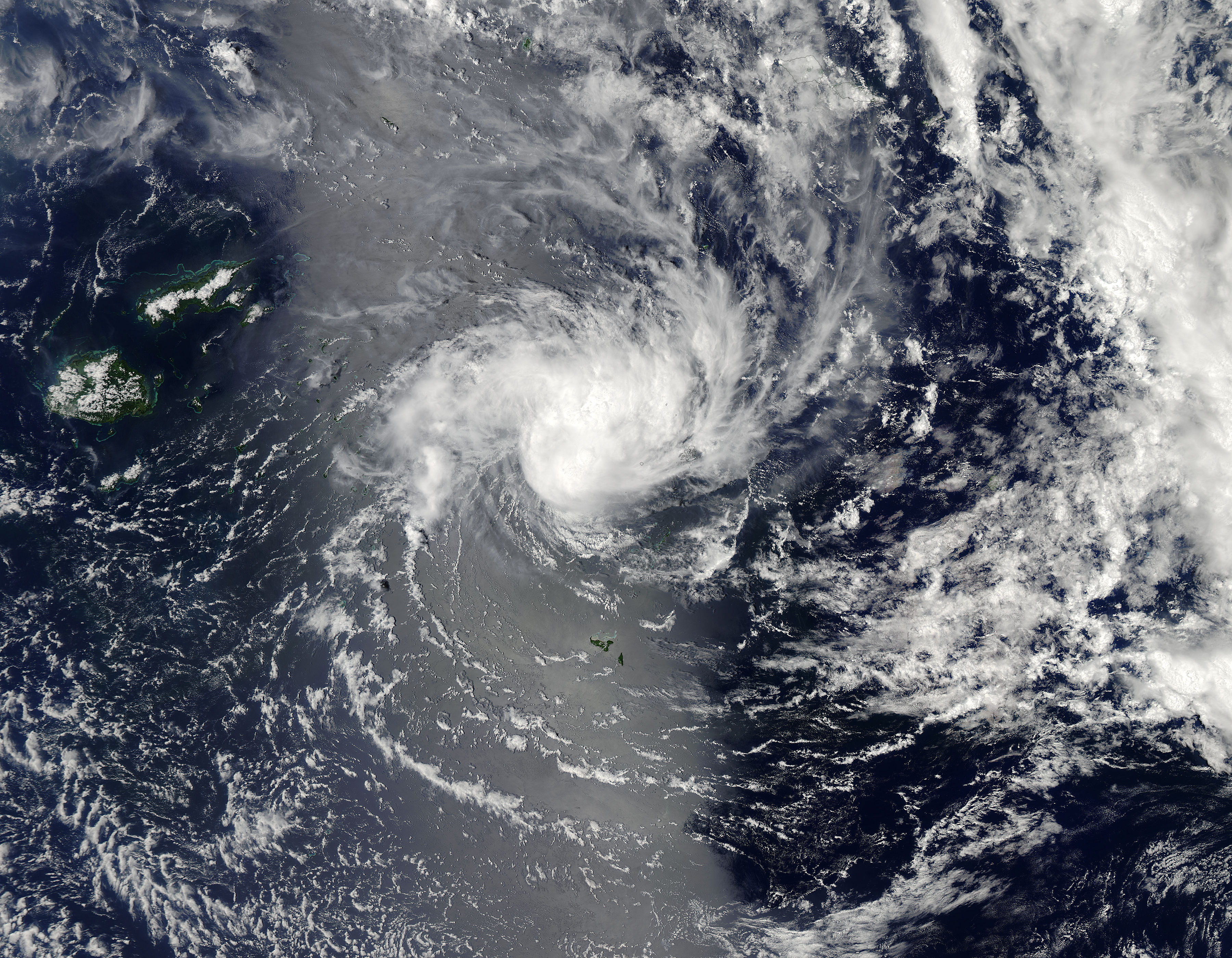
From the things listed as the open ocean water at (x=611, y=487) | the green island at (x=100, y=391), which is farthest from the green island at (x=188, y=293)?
the green island at (x=100, y=391)

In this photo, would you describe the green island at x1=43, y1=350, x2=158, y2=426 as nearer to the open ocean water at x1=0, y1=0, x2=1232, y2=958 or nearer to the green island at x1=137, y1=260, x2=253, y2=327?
the open ocean water at x1=0, y1=0, x2=1232, y2=958

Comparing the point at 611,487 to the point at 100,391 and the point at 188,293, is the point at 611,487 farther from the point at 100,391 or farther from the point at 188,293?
the point at 100,391

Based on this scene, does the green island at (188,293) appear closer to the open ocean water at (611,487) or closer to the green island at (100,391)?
the open ocean water at (611,487)

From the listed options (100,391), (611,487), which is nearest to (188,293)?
(100,391)

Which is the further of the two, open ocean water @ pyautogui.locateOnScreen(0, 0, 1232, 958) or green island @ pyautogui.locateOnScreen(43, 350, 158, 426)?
green island @ pyautogui.locateOnScreen(43, 350, 158, 426)

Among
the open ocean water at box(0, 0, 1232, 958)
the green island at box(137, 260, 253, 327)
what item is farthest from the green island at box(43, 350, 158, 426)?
the green island at box(137, 260, 253, 327)

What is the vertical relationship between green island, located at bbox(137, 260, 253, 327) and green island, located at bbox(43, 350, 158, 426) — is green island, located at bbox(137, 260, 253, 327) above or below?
above
